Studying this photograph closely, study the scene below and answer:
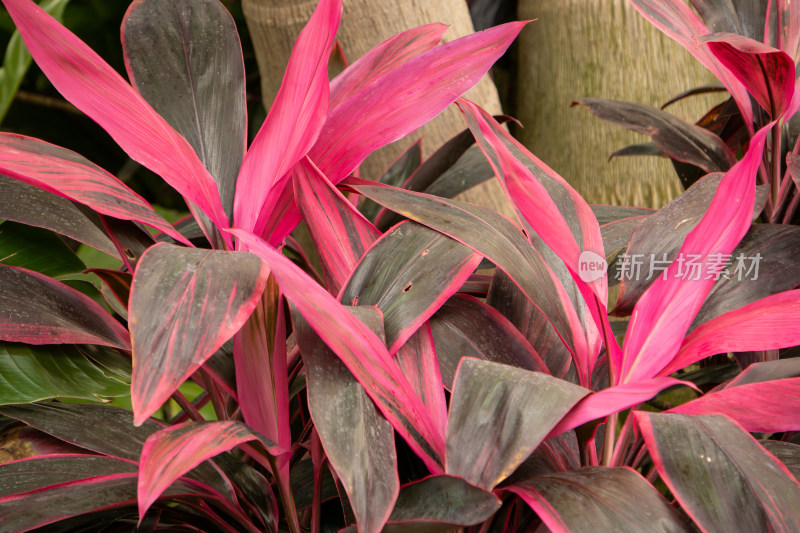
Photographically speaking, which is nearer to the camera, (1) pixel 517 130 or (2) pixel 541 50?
(2) pixel 541 50

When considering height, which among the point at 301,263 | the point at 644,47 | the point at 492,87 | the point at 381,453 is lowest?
the point at 301,263

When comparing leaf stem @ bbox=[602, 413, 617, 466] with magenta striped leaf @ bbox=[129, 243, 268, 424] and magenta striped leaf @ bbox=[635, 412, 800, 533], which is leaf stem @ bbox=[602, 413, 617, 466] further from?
magenta striped leaf @ bbox=[129, 243, 268, 424]

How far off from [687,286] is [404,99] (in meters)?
0.27

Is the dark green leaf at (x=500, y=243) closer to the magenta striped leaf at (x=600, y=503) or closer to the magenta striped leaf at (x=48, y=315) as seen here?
the magenta striped leaf at (x=600, y=503)

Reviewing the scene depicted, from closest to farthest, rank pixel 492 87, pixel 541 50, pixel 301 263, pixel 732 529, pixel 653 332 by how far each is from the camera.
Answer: pixel 732 529
pixel 653 332
pixel 301 263
pixel 492 87
pixel 541 50

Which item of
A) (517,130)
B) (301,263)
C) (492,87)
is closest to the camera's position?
(301,263)

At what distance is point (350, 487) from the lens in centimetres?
32

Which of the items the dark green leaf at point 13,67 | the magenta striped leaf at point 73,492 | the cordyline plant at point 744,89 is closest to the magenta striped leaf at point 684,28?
the cordyline plant at point 744,89

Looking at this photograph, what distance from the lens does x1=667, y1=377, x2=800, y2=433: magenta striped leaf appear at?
369 mm

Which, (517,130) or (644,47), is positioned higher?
(644,47)

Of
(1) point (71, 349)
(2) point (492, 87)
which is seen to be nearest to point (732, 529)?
(1) point (71, 349)

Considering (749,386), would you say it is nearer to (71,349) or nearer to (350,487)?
(350,487)

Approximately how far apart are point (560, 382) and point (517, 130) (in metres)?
1.21

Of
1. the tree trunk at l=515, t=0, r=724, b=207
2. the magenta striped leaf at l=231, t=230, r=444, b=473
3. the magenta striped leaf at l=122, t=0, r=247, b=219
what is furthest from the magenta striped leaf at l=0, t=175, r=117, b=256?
the tree trunk at l=515, t=0, r=724, b=207
